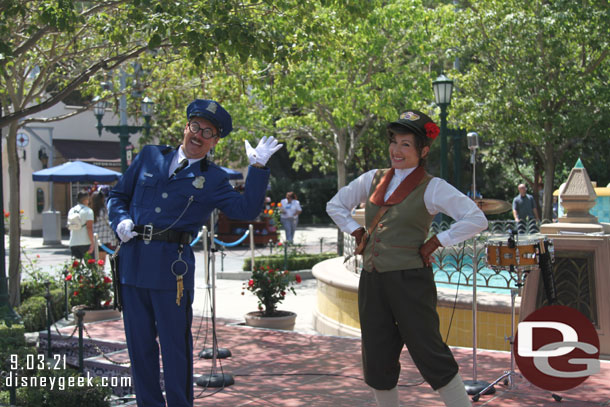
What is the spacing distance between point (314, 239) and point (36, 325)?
18883 millimetres

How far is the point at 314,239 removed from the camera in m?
28.5

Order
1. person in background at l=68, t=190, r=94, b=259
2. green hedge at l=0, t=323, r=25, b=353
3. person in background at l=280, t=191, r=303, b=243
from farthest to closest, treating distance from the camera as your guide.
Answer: person in background at l=280, t=191, r=303, b=243 < person in background at l=68, t=190, r=94, b=259 < green hedge at l=0, t=323, r=25, b=353

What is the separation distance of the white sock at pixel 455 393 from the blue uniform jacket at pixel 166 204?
155cm

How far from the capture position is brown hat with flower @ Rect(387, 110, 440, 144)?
14.6 ft

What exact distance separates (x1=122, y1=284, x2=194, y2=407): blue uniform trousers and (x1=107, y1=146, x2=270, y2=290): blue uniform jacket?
4.0 inches

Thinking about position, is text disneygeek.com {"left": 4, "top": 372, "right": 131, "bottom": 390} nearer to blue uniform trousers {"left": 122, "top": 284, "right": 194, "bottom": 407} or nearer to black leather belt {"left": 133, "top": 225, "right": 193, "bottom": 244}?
blue uniform trousers {"left": 122, "top": 284, "right": 194, "bottom": 407}

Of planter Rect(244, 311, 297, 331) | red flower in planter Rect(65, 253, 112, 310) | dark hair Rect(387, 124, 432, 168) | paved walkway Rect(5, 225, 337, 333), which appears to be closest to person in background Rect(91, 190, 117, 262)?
paved walkway Rect(5, 225, 337, 333)

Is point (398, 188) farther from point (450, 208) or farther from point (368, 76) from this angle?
point (368, 76)

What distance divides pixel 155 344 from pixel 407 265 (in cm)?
168

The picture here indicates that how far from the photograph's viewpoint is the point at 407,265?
4.34 meters

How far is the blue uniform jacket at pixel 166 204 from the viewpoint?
4.50m

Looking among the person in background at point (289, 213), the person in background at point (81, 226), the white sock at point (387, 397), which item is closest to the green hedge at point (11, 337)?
the white sock at point (387, 397)

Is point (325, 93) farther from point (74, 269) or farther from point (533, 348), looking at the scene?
point (533, 348)

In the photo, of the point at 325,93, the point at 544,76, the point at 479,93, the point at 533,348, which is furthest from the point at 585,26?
the point at 533,348
